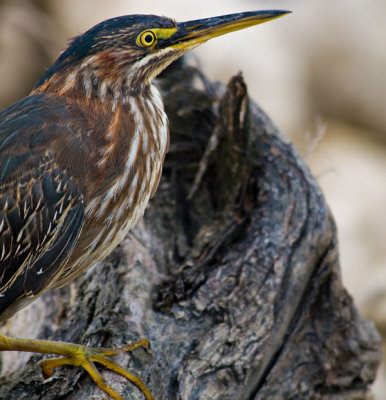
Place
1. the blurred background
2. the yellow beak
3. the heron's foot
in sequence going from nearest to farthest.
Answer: the heron's foot, the yellow beak, the blurred background

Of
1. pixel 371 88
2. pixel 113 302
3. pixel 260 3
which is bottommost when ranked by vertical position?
pixel 113 302

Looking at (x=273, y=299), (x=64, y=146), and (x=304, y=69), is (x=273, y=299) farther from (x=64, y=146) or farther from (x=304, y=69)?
(x=304, y=69)

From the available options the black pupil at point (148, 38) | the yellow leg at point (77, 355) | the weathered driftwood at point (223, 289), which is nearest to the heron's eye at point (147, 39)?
the black pupil at point (148, 38)

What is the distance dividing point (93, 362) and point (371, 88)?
197 inches

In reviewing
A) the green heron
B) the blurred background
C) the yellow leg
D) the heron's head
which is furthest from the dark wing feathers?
the blurred background

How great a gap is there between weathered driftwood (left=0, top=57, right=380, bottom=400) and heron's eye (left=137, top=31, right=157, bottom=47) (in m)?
0.61

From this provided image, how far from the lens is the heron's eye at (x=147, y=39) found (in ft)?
9.45

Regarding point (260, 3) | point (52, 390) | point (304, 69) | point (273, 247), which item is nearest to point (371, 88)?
point (304, 69)

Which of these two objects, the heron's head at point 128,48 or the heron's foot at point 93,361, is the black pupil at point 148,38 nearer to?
the heron's head at point 128,48

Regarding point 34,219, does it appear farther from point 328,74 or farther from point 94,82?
point 328,74

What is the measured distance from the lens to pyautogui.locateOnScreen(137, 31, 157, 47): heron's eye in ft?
9.45

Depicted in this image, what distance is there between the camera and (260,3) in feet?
23.7

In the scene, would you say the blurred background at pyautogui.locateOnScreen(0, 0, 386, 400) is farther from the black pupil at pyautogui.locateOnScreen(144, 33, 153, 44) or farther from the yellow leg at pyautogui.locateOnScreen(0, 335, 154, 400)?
the yellow leg at pyautogui.locateOnScreen(0, 335, 154, 400)

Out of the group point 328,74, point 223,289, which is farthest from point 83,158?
point 328,74
